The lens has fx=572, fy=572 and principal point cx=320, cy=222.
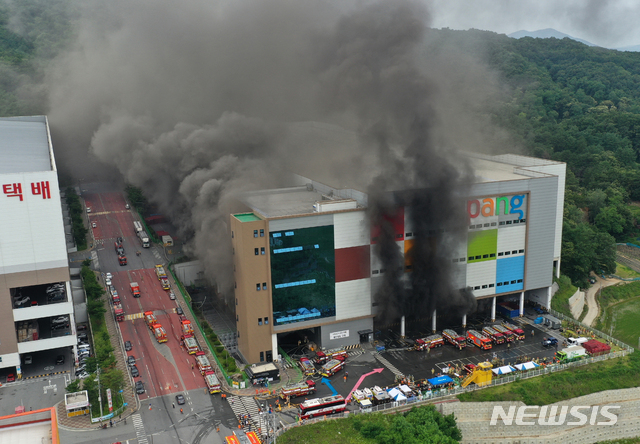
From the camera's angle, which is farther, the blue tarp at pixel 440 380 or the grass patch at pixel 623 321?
the grass patch at pixel 623 321

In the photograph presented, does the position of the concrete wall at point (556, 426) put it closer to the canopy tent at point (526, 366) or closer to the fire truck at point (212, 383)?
the canopy tent at point (526, 366)

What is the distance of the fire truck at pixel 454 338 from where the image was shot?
2133 inches

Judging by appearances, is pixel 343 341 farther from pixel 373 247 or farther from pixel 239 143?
pixel 239 143

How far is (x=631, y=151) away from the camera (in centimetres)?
12744

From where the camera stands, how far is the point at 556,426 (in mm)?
46906

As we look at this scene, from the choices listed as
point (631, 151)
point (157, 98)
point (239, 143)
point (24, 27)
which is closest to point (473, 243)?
point (239, 143)

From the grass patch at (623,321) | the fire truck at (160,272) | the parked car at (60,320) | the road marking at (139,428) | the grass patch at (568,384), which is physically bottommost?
the grass patch at (623,321)

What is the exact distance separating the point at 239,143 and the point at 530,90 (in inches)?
3976

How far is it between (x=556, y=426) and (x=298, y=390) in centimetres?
2140

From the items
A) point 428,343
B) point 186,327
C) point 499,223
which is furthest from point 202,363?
point 499,223

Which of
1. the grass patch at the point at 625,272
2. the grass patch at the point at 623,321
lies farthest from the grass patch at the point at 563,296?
the grass patch at the point at 625,272

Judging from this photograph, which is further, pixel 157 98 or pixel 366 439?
pixel 157 98

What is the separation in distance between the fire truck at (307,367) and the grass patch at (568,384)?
41.2ft

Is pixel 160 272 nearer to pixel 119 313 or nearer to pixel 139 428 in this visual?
pixel 119 313
